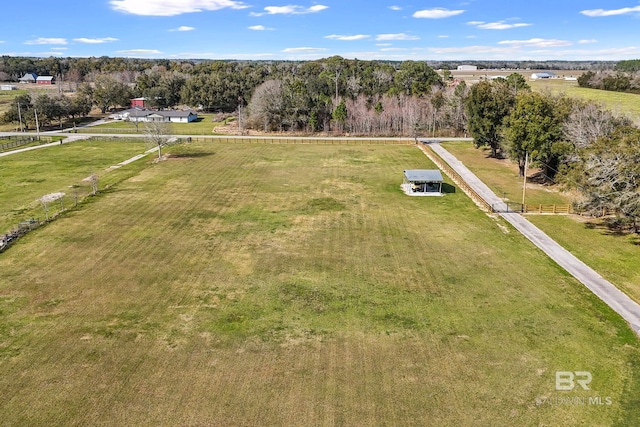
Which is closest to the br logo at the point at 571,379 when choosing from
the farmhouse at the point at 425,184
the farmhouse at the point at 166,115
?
the farmhouse at the point at 425,184

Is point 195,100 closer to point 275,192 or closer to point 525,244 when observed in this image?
point 275,192

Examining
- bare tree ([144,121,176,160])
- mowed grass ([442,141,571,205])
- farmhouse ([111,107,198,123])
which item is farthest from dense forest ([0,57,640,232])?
bare tree ([144,121,176,160])

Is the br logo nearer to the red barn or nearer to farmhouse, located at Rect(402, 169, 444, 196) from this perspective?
farmhouse, located at Rect(402, 169, 444, 196)

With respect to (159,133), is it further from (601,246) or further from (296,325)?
(601,246)

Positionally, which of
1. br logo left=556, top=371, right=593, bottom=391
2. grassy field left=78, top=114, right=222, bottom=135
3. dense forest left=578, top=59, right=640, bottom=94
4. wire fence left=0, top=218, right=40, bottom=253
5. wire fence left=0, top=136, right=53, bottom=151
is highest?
dense forest left=578, top=59, right=640, bottom=94

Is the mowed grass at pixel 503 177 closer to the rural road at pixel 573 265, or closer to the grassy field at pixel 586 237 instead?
the grassy field at pixel 586 237

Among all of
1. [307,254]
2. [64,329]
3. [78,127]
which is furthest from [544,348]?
[78,127]
